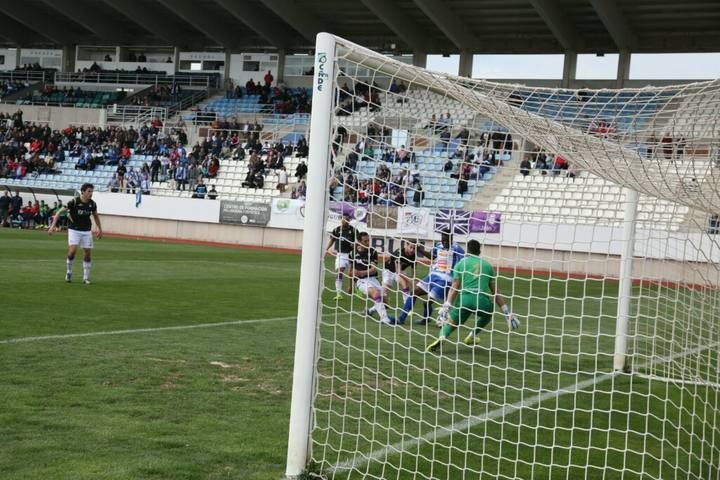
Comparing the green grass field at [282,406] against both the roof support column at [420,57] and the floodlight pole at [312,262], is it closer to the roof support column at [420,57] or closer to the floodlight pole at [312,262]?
the floodlight pole at [312,262]

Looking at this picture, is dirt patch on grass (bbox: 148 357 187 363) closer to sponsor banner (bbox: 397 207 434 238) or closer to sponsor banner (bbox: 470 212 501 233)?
sponsor banner (bbox: 397 207 434 238)

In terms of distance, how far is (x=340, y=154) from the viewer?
6738mm

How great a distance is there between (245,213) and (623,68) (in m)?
17.2

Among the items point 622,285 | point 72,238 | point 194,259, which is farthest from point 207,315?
point 194,259

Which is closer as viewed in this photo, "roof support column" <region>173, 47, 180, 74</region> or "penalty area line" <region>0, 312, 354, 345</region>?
"penalty area line" <region>0, 312, 354, 345</region>

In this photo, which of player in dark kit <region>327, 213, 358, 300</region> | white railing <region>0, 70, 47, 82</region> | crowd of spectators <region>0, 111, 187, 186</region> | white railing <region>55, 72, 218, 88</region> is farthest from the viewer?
white railing <region>0, 70, 47, 82</region>

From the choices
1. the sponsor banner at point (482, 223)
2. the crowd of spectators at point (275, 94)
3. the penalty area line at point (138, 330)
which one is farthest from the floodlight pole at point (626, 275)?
the crowd of spectators at point (275, 94)

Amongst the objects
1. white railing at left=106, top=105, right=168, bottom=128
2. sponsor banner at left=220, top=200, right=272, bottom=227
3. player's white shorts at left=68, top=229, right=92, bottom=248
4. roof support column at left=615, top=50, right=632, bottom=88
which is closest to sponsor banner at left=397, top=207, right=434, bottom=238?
player's white shorts at left=68, top=229, right=92, bottom=248

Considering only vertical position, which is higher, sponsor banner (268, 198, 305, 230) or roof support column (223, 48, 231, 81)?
roof support column (223, 48, 231, 81)

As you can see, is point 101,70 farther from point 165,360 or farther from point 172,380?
point 172,380

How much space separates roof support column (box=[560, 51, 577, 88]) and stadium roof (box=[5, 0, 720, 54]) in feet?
1.21

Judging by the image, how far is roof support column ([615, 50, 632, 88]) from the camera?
1513 inches

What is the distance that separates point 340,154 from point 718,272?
11.1ft

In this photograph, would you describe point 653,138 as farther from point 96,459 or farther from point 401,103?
point 96,459
